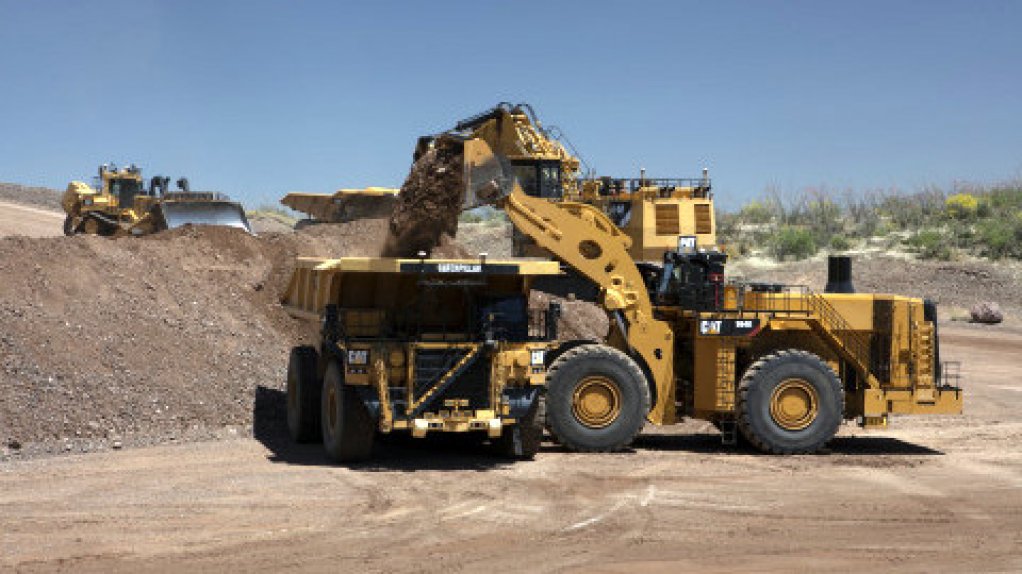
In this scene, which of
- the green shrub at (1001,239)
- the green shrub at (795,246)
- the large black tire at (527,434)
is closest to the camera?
the large black tire at (527,434)

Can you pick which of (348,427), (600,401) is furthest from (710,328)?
(348,427)

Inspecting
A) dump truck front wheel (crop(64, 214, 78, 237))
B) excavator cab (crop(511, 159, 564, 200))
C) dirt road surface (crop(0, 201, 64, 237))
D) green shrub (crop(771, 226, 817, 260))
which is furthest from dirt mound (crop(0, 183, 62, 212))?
excavator cab (crop(511, 159, 564, 200))

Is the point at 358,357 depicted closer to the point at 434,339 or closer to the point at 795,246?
the point at 434,339

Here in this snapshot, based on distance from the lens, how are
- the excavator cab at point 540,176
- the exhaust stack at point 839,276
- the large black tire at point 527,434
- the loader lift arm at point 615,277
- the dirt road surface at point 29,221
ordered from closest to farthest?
the large black tire at point 527,434
the loader lift arm at point 615,277
the exhaust stack at point 839,276
the excavator cab at point 540,176
the dirt road surface at point 29,221

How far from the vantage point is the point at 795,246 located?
4747 centimetres

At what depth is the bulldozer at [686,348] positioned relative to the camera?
15.3 meters

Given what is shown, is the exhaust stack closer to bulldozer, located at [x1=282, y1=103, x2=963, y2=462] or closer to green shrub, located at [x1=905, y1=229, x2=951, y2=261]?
bulldozer, located at [x1=282, y1=103, x2=963, y2=462]

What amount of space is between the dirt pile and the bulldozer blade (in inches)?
232

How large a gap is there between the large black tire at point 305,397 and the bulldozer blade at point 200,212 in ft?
46.2

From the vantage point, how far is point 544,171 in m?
24.5

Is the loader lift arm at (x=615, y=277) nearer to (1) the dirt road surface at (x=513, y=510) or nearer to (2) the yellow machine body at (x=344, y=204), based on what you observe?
(1) the dirt road surface at (x=513, y=510)

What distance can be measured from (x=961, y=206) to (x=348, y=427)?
40.7 metres

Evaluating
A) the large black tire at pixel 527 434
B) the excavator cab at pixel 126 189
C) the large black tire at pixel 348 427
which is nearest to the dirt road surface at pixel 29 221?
the excavator cab at pixel 126 189

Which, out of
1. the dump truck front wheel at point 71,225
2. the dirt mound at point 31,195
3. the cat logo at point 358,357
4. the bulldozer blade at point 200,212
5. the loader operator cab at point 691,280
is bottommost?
the cat logo at point 358,357
